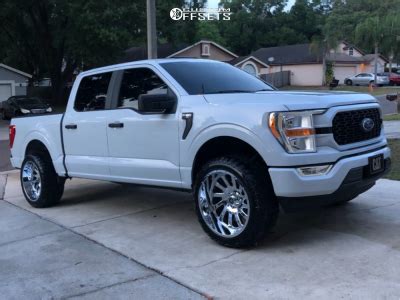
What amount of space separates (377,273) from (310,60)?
2094 inches

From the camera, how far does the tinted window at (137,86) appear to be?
633 cm

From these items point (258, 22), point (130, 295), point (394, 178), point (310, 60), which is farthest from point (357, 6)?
point (130, 295)

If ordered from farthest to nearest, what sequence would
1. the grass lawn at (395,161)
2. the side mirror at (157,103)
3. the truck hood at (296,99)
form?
the grass lawn at (395,161) → the side mirror at (157,103) → the truck hood at (296,99)

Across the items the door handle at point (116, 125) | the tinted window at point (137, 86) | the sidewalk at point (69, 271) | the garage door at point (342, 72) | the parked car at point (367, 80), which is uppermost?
the garage door at point (342, 72)

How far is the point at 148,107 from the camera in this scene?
19.0ft

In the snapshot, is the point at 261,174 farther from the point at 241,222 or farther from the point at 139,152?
the point at 139,152

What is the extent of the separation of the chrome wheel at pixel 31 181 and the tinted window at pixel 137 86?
6.76 ft

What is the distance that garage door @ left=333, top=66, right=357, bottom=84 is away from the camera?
60156 mm

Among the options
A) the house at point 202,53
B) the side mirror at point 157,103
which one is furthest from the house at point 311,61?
the side mirror at point 157,103

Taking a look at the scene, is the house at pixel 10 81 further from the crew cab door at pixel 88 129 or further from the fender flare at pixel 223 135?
the fender flare at pixel 223 135

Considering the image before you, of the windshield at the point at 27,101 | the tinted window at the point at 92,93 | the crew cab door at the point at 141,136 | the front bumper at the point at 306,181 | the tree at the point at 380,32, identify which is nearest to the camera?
the front bumper at the point at 306,181

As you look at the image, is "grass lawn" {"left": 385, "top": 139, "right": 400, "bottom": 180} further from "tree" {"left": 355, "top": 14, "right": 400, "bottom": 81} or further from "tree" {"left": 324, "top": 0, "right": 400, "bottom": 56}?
"tree" {"left": 355, "top": 14, "right": 400, "bottom": 81}

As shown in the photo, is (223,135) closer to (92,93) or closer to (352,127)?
(352,127)

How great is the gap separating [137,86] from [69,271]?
2.45 meters
